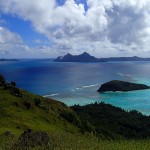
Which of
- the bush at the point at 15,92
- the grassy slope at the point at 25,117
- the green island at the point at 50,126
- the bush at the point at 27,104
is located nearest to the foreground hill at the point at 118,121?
the green island at the point at 50,126

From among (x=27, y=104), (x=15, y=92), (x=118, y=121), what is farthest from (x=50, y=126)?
(x=118, y=121)

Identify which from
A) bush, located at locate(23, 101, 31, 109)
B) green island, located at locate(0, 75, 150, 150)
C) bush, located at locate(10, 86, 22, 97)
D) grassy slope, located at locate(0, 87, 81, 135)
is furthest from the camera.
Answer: bush, located at locate(10, 86, 22, 97)

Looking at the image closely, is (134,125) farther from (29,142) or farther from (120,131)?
(29,142)

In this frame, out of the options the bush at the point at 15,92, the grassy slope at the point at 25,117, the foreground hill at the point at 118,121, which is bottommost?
the foreground hill at the point at 118,121

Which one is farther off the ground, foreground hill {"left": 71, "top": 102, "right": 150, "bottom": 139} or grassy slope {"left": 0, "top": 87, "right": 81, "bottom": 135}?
grassy slope {"left": 0, "top": 87, "right": 81, "bottom": 135}

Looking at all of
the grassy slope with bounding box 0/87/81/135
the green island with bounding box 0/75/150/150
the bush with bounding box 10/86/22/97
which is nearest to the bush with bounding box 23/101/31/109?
the green island with bounding box 0/75/150/150

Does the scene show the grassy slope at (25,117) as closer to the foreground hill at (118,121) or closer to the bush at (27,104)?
the bush at (27,104)

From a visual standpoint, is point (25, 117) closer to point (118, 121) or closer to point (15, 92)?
point (15, 92)

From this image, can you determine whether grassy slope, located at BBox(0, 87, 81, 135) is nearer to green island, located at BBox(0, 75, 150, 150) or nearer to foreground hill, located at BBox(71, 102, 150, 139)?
green island, located at BBox(0, 75, 150, 150)
